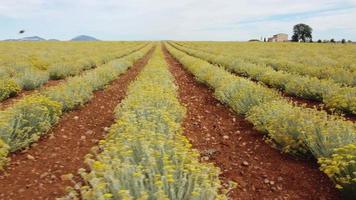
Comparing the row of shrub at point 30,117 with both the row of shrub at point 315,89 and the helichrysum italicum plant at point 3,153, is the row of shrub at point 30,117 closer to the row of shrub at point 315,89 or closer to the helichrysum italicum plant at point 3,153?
the helichrysum italicum plant at point 3,153

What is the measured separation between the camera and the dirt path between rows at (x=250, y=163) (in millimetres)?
5195

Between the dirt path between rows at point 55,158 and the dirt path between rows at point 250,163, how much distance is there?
1804mm

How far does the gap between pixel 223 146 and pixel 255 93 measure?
246cm

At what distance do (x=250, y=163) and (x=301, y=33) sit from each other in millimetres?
95713

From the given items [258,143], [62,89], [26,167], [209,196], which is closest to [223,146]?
[258,143]

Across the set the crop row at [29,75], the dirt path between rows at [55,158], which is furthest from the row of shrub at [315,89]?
the crop row at [29,75]

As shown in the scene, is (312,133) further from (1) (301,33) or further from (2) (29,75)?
(1) (301,33)

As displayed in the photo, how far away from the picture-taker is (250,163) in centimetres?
623

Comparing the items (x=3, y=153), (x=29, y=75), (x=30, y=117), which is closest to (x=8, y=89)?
(x=29, y=75)

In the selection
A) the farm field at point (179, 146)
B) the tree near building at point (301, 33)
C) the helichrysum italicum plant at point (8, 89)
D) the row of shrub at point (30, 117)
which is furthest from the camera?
the tree near building at point (301, 33)

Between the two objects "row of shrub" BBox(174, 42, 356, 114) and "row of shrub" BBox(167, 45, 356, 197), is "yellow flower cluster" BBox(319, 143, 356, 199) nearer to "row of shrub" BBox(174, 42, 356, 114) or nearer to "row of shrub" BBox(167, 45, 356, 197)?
"row of shrub" BBox(167, 45, 356, 197)

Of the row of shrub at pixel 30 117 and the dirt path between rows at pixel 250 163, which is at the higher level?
the row of shrub at pixel 30 117

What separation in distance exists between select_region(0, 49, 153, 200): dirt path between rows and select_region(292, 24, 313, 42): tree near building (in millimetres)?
91528

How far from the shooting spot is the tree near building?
9625cm
